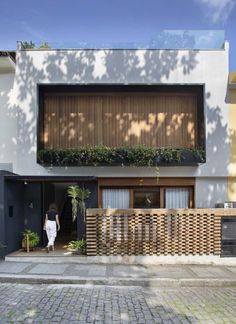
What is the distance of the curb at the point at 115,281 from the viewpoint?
8477 mm

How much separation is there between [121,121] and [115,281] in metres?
5.60

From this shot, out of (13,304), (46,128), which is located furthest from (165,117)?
(13,304)

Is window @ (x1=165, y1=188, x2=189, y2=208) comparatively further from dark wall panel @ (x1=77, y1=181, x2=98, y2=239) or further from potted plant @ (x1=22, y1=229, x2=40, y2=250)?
potted plant @ (x1=22, y1=229, x2=40, y2=250)

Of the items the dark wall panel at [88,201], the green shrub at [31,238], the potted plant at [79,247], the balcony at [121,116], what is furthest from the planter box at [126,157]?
the potted plant at [79,247]

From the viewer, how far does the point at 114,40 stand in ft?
39.6

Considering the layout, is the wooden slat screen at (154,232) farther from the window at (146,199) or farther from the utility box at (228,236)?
the window at (146,199)

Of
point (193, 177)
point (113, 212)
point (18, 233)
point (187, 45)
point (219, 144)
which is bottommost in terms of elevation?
point (18, 233)

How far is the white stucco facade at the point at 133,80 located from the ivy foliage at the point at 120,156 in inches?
15.1

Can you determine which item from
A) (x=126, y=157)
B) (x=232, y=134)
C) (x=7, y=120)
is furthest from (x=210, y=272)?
(x=7, y=120)

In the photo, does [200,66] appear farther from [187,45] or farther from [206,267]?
[206,267]

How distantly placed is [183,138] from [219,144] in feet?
3.99

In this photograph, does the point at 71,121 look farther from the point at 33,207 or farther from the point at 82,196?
the point at 33,207

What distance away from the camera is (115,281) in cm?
852

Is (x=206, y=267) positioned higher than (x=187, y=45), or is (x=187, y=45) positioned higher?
(x=187, y=45)
